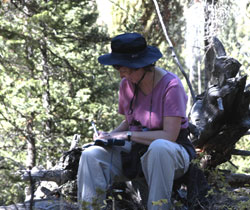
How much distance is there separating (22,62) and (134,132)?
5.01 m

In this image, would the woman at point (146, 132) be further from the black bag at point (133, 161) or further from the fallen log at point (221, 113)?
the fallen log at point (221, 113)

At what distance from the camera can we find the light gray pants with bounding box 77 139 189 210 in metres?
2.87

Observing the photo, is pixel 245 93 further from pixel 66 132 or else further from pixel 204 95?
pixel 66 132

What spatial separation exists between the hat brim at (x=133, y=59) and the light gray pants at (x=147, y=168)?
58cm

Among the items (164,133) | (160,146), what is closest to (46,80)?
(164,133)

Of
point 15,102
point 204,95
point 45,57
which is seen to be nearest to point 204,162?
point 204,95

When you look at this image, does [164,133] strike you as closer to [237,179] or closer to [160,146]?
[160,146]

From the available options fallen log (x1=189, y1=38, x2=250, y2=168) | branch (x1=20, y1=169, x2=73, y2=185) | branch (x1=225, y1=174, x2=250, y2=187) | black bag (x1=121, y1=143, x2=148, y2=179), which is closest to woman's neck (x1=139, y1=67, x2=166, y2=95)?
black bag (x1=121, y1=143, x2=148, y2=179)

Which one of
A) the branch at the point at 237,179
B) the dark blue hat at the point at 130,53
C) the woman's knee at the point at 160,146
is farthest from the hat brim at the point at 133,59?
the branch at the point at 237,179

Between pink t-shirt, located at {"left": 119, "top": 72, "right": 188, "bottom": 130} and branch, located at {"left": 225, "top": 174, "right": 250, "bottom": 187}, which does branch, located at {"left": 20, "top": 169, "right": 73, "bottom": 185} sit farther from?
branch, located at {"left": 225, "top": 174, "right": 250, "bottom": 187}

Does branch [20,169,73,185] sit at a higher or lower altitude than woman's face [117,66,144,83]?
lower

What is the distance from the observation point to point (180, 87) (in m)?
3.19

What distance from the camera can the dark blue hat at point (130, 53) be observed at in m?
3.13

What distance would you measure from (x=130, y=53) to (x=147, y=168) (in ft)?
2.77
